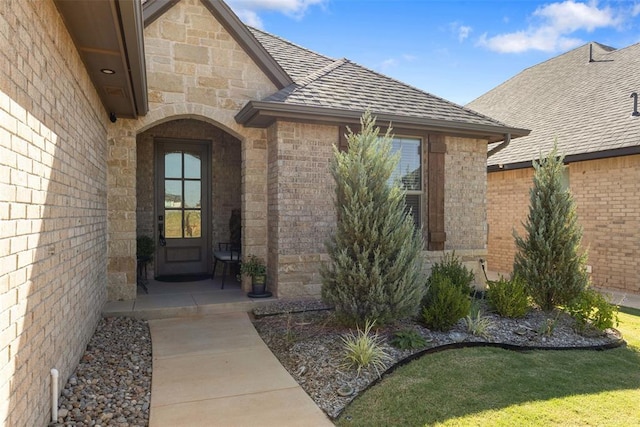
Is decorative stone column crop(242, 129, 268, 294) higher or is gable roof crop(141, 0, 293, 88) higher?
gable roof crop(141, 0, 293, 88)

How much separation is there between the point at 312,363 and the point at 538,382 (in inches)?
86.9

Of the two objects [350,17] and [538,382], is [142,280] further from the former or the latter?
→ [350,17]

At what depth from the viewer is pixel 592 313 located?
5.84 meters

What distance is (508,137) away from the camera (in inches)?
317

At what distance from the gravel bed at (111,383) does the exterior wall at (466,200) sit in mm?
5210

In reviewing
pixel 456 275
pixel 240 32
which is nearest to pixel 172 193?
pixel 240 32

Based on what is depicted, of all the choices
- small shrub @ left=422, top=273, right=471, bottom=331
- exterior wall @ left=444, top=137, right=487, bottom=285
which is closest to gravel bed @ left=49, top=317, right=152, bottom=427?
small shrub @ left=422, top=273, right=471, bottom=331

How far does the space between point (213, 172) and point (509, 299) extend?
19.4ft

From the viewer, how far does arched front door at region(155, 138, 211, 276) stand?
27.2 feet

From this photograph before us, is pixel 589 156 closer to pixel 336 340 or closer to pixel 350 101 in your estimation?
pixel 350 101

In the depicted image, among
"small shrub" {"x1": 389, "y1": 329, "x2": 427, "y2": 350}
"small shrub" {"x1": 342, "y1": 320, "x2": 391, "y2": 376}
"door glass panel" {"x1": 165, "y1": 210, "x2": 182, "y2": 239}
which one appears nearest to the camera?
"small shrub" {"x1": 342, "y1": 320, "x2": 391, "y2": 376}

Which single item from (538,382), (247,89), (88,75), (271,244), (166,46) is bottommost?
(538,382)

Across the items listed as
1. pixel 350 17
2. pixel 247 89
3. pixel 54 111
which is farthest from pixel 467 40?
pixel 54 111

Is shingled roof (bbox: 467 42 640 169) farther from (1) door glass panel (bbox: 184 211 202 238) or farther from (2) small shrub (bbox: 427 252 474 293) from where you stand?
(1) door glass panel (bbox: 184 211 202 238)
